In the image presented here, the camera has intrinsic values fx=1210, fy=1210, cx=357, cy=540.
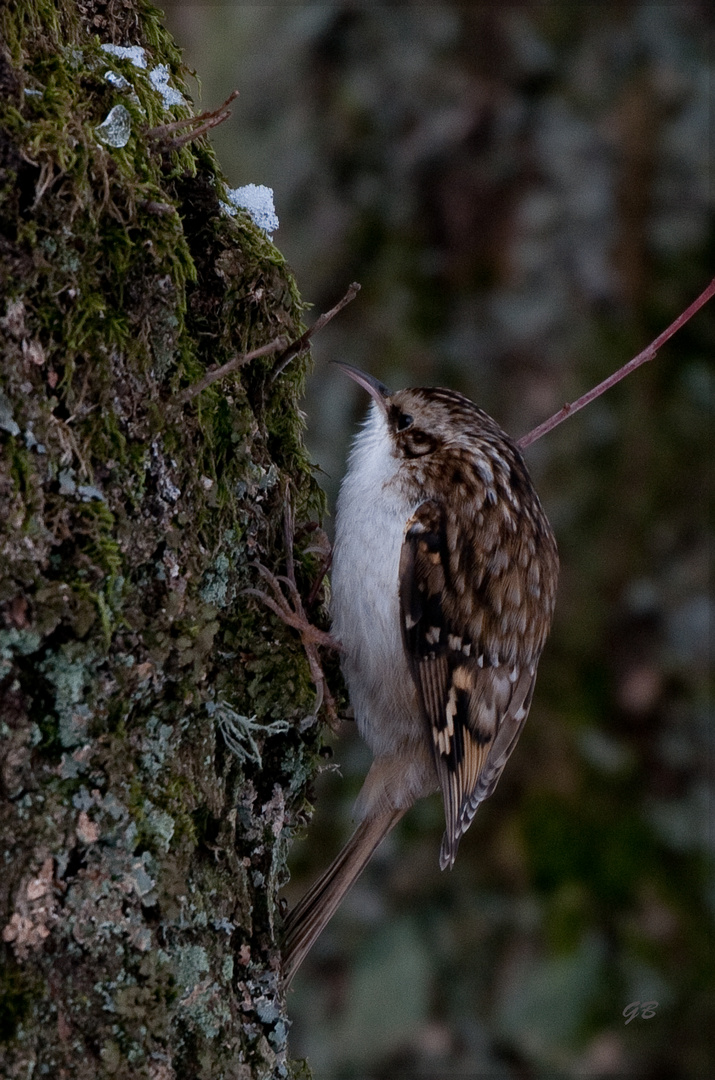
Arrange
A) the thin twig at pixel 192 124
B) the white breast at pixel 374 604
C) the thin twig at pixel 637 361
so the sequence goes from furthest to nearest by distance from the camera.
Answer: the white breast at pixel 374 604 → the thin twig at pixel 637 361 → the thin twig at pixel 192 124

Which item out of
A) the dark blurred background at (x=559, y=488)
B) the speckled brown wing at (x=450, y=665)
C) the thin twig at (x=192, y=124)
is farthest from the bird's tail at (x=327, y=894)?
the thin twig at (x=192, y=124)

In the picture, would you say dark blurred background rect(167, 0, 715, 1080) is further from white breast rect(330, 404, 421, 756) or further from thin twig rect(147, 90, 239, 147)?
thin twig rect(147, 90, 239, 147)

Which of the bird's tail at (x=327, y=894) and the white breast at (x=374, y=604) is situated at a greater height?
the white breast at (x=374, y=604)

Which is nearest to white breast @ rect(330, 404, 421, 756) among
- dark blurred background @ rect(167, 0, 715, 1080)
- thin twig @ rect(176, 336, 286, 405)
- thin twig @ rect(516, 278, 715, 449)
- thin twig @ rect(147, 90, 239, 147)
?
thin twig @ rect(516, 278, 715, 449)

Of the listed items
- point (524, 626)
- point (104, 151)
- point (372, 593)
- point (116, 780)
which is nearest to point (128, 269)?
point (104, 151)

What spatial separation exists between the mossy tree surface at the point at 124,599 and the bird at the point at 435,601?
1.72ft

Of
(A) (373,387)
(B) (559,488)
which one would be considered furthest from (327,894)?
(B) (559,488)

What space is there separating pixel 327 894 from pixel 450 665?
0.53 metres

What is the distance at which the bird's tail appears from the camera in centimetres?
193

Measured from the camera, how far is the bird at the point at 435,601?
7.58 ft

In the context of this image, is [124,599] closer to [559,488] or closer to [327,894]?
[327,894]

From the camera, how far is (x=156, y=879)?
4.87 ft

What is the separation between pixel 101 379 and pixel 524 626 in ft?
4.07

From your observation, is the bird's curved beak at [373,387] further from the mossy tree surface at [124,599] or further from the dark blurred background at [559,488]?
the dark blurred background at [559,488]
